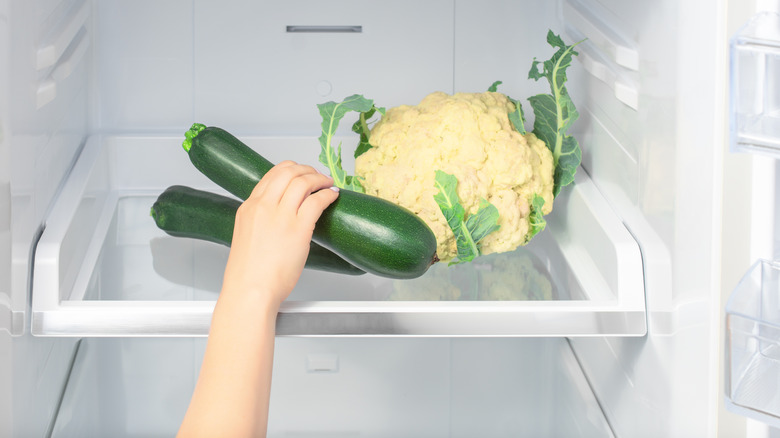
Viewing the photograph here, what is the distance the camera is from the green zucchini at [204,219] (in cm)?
97

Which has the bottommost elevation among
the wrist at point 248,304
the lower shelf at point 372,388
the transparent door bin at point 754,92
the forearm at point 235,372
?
the lower shelf at point 372,388

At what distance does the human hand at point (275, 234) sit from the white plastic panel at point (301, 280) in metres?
0.05

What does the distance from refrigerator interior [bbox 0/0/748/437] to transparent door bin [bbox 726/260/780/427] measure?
67 mm

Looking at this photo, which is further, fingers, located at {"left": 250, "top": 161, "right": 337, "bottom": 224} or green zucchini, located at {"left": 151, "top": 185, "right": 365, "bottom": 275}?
green zucchini, located at {"left": 151, "top": 185, "right": 365, "bottom": 275}

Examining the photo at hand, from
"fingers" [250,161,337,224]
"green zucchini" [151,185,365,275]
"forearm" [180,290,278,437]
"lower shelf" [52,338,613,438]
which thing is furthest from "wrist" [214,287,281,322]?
"lower shelf" [52,338,613,438]

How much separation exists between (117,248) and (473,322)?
0.52 m

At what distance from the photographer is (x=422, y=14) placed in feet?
3.99

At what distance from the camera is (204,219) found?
1007 mm

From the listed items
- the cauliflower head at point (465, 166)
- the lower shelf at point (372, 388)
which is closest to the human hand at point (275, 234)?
the cauliflower head at point (465, 166)

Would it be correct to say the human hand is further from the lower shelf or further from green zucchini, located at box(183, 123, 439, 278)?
the lower shelf

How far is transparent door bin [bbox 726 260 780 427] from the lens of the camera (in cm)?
57

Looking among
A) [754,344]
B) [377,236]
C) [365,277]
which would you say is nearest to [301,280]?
[365,277]

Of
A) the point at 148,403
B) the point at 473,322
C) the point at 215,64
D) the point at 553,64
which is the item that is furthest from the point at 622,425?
the point at 215,64

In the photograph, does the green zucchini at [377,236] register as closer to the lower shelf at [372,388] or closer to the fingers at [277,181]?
the fingers at [277,181]
